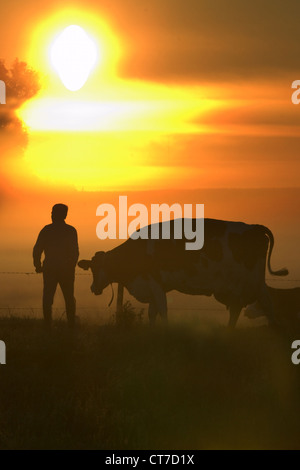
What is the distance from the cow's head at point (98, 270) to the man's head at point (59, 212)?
3821 millimetres

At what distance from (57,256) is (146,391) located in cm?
469

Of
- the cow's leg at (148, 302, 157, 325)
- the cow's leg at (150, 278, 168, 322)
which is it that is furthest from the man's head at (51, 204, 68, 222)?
Answer: the cow's leg at (148, 302, 157, 325)

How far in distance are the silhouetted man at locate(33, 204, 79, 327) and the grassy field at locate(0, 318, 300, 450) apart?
859 millimetres

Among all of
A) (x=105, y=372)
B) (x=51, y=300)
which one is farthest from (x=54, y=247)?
(x=105, y=372)

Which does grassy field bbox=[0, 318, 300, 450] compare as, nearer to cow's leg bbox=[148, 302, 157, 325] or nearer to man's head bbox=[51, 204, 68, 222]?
cow's leg bbox=[148, 302, 157, 325]

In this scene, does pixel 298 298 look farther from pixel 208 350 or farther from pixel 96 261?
pixel 208 350

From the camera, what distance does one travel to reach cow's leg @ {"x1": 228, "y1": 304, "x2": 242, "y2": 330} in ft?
78.1

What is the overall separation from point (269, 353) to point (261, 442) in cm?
436

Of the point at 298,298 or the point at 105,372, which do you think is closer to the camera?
the point at 105,372

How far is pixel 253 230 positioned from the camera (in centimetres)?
2480

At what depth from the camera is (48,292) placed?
20859 mm

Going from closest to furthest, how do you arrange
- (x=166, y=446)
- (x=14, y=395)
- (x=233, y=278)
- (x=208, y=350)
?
(x=166, y=446), (x=14, y=395), (x=208, y=350), (x=233, y=278)

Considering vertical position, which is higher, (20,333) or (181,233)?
(181,233)

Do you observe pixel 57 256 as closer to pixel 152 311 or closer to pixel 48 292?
pixel 48 292
